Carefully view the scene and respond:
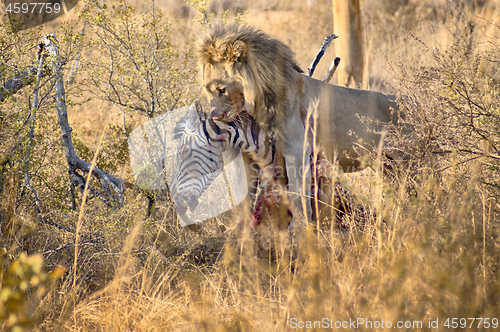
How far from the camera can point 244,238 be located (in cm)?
223

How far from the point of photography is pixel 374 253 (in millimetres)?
2248

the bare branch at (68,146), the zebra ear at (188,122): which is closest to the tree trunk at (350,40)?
the zebra ear at (188,122)

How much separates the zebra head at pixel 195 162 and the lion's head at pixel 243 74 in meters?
0.25

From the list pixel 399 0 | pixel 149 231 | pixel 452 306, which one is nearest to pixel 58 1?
pixel 149 231

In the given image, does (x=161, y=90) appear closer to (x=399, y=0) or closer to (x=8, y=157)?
(x=8, y=157)

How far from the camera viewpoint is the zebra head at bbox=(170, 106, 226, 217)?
10.4 feet

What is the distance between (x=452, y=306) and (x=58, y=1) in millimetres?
9149

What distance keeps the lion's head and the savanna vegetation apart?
0.75 metres

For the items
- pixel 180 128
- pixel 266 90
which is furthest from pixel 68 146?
pixel 266 90

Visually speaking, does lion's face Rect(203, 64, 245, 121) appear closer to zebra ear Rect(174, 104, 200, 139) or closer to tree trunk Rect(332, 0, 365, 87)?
zebra ear Rect(174, 104, 200, 139)

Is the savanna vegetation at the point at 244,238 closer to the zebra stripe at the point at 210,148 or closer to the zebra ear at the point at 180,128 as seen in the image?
the zebra stripe at the point at 210,148

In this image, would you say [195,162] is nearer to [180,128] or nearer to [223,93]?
[223,93]

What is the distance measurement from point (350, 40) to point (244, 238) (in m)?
5.42

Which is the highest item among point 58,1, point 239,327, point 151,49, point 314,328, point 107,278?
point 58,1
